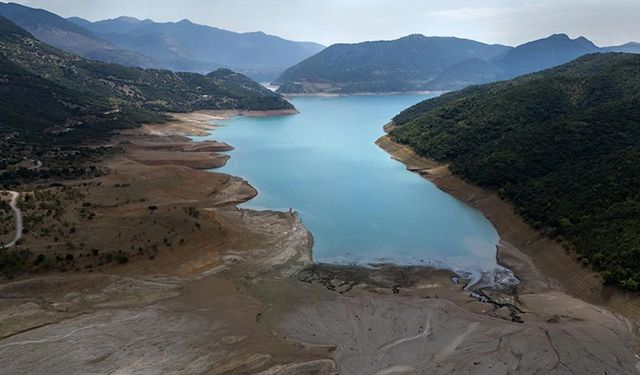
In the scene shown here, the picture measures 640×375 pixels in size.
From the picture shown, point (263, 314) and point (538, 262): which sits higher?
point (538, 262)

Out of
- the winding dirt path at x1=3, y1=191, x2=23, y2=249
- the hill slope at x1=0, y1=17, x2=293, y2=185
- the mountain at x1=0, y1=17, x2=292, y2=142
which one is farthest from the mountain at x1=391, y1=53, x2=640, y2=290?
the mountain at x1=0, y1=17, x2=292, y2=142

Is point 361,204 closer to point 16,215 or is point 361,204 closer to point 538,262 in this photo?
point 538,262

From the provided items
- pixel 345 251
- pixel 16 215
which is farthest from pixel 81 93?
pixel 345 251

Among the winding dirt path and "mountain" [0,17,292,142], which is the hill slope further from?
the winding dirt path

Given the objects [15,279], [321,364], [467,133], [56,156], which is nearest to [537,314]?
[321,364]

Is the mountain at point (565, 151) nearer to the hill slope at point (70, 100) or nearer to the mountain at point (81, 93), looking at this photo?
the hill slope at point (70, 100)

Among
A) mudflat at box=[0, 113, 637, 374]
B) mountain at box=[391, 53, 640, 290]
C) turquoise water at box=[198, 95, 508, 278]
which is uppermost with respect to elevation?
mountain at box=[391, 53, 640, 290]
